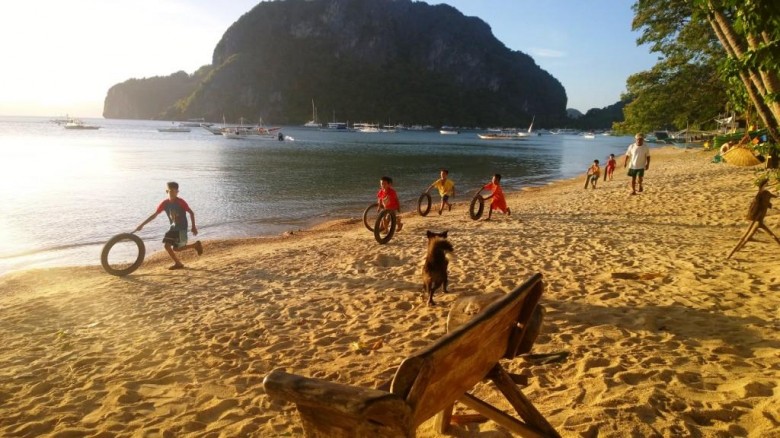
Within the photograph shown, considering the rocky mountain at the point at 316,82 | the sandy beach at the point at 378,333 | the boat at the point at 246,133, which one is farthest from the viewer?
the rocky mountain at the point at 316,82

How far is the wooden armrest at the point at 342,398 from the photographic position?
1469mm

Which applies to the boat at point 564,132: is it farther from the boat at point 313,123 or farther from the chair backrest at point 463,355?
the chair backrest at point 463,355

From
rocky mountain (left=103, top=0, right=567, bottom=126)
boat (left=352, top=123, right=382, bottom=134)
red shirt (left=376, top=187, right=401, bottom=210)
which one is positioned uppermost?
rocky mountain (left=103, top=0, right=567, bottom=126)

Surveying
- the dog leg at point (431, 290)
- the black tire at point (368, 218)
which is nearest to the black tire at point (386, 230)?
the black tire at point (368, 218)

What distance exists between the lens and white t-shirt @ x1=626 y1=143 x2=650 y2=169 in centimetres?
1469

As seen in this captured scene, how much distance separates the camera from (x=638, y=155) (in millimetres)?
14883

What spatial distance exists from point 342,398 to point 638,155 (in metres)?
16.3

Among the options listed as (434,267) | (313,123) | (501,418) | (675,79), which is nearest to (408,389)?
(501,418)

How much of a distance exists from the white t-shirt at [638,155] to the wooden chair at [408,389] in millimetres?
15052

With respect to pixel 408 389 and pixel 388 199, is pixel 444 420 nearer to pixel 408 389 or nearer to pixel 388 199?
pixel 408 389

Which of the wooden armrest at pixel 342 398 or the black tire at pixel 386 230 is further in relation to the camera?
the black tire at pixel 386 230

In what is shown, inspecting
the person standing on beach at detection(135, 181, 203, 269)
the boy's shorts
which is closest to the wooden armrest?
the person standing on beach at detection(135, 181, 203, 269)

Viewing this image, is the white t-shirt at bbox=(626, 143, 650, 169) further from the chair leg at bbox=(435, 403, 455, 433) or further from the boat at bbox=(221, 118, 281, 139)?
the boat at bbox=(221, 118, 281, 139)

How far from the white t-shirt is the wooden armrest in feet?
51.9
